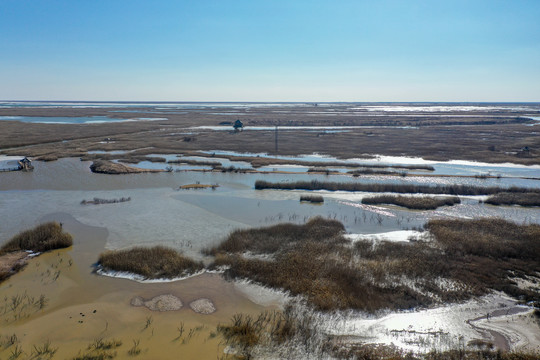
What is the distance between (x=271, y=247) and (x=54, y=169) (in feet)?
90.0

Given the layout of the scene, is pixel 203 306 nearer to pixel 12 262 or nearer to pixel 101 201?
pixel 12 262

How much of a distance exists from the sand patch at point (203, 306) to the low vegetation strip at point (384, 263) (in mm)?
1838

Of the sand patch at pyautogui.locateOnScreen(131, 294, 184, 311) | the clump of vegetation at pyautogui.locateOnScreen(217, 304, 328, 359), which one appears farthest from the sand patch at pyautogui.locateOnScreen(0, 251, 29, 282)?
the clump of vegetation at pyautogui.locateOnScreen(217, 304, 328, 359)

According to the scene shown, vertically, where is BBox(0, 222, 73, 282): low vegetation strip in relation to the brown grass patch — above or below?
below

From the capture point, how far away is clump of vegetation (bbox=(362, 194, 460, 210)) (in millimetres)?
23438

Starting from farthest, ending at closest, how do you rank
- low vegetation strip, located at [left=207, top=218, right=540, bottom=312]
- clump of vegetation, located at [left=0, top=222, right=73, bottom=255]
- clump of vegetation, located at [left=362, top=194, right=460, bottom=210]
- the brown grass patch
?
the brown grass patch < clump of vegetation, located at [left=362, top=194, right=460, bottom=210] < clump of vegetation, located at [left=0, top=222, right=73, bottom=255] < low vegetation strip, located at [left=207, top=218, right=540, bottom=312]

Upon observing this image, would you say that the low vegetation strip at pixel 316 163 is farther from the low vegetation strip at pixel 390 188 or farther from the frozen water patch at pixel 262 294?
the frozen water patch at pixel 262 294

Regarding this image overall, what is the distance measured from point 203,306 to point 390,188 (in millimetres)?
19181

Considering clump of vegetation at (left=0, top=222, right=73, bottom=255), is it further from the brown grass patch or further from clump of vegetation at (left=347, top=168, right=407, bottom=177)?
clump of vegetation at (left=347, top=168, right=407, bottom=177)

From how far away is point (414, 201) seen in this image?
78.4ft

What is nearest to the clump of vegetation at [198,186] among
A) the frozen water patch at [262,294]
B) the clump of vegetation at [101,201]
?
the clump of vegetation at [101,201]

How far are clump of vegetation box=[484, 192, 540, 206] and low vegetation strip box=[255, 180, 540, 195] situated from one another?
1.39m

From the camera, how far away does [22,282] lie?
13844 mm

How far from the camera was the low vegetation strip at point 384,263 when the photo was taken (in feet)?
42.1
